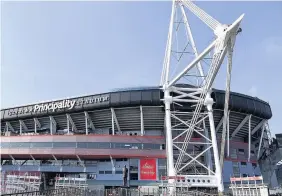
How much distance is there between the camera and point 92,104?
56000 mm

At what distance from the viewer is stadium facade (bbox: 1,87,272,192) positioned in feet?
177

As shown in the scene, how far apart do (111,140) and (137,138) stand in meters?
5.54

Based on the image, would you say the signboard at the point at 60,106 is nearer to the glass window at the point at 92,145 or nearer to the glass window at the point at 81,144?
the glass window at the point at 81,144

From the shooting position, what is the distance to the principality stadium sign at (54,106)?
5793cm

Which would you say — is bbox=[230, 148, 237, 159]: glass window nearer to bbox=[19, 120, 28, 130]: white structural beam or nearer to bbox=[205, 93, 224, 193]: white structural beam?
bbox=[205, 93, 224, 193]: white structural beam

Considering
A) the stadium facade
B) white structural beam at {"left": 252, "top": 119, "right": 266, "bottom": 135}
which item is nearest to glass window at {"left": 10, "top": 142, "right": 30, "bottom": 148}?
the stadium facade

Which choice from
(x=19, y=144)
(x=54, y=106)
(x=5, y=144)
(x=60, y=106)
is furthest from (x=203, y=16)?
(x=5, y=144)

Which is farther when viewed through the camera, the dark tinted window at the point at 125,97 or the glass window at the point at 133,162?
the glass window at the point at 133,162

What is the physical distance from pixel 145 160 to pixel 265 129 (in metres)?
35.5

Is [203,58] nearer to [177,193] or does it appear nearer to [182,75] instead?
[182,75]

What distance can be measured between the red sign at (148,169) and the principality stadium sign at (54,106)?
20344 millimetres

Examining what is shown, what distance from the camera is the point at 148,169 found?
2116 inches

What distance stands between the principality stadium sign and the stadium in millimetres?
230

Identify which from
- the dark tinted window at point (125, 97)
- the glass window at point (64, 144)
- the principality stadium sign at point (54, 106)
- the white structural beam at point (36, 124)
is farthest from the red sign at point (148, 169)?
the white structural beam at point (36, 124)
